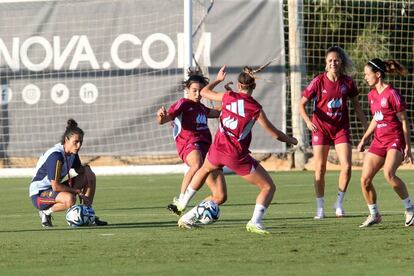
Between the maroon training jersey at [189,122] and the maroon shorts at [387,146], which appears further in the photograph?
the maroon training jersey at [189,122]

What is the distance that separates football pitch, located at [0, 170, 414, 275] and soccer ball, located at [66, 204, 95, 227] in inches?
6.3

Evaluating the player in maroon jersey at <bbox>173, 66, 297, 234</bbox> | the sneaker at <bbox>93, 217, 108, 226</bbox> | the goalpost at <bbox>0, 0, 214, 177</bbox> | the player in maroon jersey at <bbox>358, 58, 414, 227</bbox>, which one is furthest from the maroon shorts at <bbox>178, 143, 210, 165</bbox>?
the goalpost at <bbox>0, 0, 214, 177</bbox>

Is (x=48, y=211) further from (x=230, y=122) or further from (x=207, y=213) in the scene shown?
(x=230, y=122)

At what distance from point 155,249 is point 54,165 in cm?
321

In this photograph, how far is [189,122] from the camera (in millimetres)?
14891

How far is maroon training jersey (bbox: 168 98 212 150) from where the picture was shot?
14.8 meters

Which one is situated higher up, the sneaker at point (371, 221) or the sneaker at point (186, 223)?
the sneaker at point (186, 223)

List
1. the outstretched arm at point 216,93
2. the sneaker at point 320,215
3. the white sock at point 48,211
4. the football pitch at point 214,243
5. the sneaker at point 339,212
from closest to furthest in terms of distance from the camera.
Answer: the football pitch at point 214,243 < the outstretched arm at point 216,93 < the white sock at point 48,211 < the sneaker at point 320,215 < the sneaker at point 339,212

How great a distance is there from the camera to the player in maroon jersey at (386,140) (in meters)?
12.7

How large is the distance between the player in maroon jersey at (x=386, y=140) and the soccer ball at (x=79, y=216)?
10.3ft

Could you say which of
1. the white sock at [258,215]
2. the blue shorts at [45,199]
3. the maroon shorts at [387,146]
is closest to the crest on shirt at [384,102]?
the maroon shorts at [387,146]

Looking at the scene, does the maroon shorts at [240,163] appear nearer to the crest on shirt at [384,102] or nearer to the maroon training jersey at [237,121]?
the maroon training jersey at [237,121]

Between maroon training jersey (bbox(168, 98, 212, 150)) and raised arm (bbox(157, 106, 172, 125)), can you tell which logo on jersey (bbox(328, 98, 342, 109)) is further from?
raised arm (bbox(157, 106, 172, 125))

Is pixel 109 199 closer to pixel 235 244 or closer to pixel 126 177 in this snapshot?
pixel 126 177
